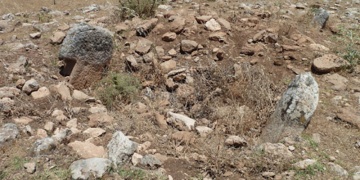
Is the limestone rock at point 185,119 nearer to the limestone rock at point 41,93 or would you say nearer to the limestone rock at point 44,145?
the limestone rock at point 44,145

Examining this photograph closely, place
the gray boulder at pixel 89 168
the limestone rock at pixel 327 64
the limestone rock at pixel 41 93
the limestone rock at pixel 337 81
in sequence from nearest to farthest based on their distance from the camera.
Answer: the gray boulder at pixel 89 168 → the limestone rock at pixel 41 93 → the limestone rock at pixel 337 81 → the limestone rock at pixel 327 64

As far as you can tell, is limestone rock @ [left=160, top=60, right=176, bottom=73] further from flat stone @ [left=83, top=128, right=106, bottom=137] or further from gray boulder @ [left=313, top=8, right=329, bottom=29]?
gray boulder @ [left=313, top=8, right=329, bottom=29]

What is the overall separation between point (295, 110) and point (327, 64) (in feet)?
4.54

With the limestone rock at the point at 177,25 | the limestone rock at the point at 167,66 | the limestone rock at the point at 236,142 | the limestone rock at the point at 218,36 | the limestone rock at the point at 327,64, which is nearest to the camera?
the limestone rock at the point at 236,142

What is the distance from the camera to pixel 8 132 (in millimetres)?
3426

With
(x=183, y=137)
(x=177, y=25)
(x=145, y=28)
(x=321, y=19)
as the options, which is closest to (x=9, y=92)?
(x=183, y=137)

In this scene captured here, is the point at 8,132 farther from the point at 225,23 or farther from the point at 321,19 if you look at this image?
the point at 321,19

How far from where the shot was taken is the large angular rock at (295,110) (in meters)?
3.64

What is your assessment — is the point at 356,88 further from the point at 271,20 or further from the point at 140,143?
the point at 140,143

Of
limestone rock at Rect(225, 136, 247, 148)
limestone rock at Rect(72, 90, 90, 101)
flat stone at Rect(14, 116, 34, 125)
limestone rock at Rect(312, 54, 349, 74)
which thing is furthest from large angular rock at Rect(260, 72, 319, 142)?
flat stone at Rect(14, 116, 34, 125)

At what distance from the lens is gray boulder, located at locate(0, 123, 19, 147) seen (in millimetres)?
3344

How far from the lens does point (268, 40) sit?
5160 mm

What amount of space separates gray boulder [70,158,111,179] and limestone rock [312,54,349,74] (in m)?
2.89

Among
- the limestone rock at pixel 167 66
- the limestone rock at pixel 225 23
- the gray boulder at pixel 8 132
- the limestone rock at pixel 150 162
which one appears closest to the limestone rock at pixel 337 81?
the limestone rock at pixel 225 23
